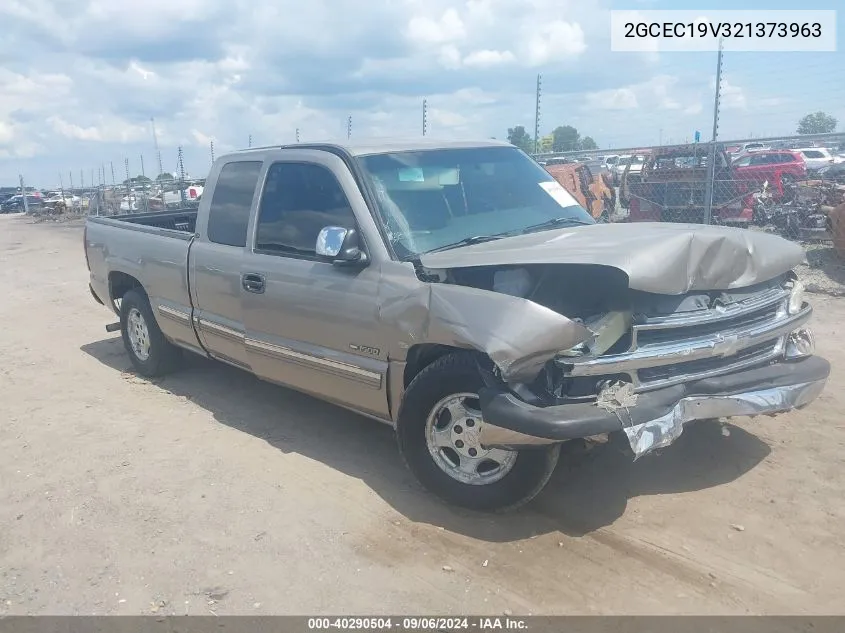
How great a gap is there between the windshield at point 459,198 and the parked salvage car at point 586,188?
8.98 metres

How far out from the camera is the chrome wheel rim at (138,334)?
6.58 meters

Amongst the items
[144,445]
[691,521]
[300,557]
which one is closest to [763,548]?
[691,521]

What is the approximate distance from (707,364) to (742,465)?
94cm

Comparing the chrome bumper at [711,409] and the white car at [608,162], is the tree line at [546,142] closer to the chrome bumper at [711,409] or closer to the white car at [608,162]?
the white car at [608,162]

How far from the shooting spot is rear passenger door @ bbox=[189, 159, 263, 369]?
5141 millimetres

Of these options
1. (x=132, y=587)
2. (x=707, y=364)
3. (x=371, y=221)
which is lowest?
(x=132, y=587)

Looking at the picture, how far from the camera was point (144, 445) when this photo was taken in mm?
5070

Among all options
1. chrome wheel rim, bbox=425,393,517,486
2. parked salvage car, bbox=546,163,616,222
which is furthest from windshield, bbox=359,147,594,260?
parked salvage car, bbox=546,163,616,222

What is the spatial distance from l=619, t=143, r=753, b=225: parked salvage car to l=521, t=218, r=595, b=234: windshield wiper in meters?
6.55

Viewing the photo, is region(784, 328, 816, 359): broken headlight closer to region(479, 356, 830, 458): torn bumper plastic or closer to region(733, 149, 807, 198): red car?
region(479, 356, 830, 458): torn bumper plastic

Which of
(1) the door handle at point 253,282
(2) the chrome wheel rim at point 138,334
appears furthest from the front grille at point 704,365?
(2) the chrome wheel rim at point 138,334

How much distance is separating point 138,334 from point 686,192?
→ 8.94 m
